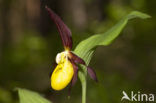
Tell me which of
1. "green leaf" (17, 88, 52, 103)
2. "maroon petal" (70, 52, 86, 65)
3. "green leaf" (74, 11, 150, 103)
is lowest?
"green leaf" (17, 88, 52, 103)

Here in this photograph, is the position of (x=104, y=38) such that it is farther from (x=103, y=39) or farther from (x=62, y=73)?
(x=62, y=73)

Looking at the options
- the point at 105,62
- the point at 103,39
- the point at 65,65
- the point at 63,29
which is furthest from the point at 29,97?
the point at 105,62

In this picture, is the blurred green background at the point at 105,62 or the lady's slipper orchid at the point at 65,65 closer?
the lady's slipper orchid at the point at 65,65

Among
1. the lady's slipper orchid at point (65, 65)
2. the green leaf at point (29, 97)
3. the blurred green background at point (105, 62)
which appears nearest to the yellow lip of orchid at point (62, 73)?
the lady's slipper orchid at point (65, 65)

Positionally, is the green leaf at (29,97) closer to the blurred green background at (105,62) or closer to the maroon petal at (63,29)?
the maroon petal at (63,29)

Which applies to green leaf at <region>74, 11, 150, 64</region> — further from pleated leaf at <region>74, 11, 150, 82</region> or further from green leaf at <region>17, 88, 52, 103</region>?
green leaf at <region>17, 88, 52, 103</region>

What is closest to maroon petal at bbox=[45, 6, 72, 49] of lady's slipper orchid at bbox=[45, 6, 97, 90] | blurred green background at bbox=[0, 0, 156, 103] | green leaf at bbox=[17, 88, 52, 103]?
lady's slipper orchid at bbox=[45, 6, 97, 90]

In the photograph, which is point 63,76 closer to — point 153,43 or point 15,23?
point 153,43

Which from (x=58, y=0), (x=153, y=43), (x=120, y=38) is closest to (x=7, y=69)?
(x=120, y=38)

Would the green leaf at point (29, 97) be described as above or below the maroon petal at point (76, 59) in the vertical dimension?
below
